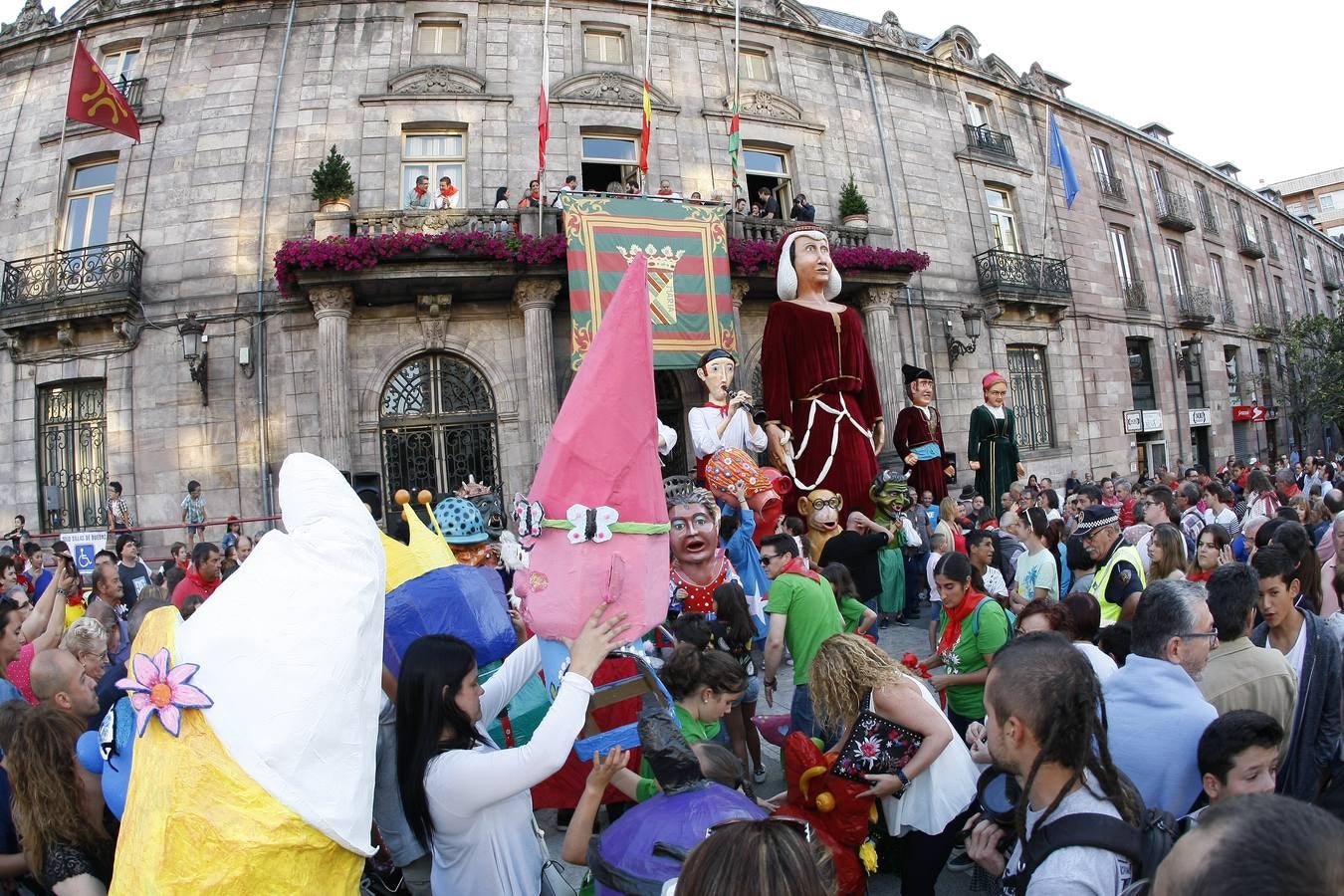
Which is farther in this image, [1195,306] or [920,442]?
[1195,306]

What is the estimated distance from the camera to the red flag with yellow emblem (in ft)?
39.4

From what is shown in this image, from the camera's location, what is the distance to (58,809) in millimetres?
2201

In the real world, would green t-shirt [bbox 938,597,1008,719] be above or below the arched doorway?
below

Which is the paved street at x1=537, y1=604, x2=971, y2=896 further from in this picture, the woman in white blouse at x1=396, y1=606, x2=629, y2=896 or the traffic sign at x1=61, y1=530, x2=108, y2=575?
the traffic sign at x1=61, y1=530, x2=108, y2=575

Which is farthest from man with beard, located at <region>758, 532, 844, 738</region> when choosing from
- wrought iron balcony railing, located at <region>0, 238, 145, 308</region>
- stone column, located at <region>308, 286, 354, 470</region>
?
wrought iron balcony railing, located at <region>0, 238, 145, 308</region>

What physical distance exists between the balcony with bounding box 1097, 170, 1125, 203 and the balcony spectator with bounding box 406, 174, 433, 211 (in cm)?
1726

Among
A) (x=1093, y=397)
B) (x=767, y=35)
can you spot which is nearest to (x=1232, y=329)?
(x=1093, y=397)

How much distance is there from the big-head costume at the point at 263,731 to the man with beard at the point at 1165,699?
2.23 m

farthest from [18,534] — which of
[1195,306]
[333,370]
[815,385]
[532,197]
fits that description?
[1195,306]

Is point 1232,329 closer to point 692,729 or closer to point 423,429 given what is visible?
point 423,429

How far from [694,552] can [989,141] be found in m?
17.7

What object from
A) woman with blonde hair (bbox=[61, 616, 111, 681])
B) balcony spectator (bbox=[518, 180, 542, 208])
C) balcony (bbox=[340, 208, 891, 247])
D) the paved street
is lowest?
the paved street

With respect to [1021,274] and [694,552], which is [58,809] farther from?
[1021,274]

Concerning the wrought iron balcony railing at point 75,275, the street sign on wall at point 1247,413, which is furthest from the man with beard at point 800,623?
the street sign on wall at point 1247,413
